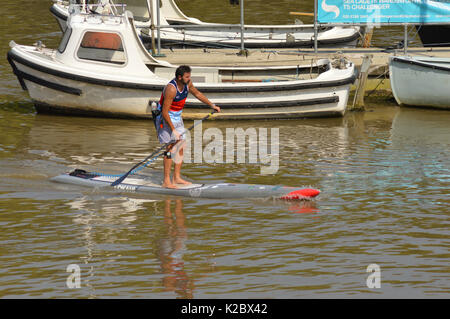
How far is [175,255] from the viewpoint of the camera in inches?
326

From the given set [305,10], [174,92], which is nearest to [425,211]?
[174,92]

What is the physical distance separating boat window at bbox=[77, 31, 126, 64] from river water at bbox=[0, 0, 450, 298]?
1816 millimetres

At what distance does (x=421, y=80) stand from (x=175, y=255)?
11175mm

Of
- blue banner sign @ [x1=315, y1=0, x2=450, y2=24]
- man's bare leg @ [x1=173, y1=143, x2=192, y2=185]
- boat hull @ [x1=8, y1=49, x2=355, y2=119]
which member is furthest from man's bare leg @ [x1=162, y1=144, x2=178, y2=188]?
blue banner sign @ [x1=315, y1=0, x2=450, y2=24]

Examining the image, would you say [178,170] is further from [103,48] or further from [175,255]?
[103,48]

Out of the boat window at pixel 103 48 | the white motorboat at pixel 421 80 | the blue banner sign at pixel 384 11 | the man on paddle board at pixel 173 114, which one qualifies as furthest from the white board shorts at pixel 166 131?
the blue banner sign at pixel 384 11

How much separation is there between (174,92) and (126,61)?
6.03m

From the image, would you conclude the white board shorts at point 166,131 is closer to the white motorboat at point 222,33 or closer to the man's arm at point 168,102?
the man's arm at point 168,102

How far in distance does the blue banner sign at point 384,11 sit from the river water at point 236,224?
15.0ft

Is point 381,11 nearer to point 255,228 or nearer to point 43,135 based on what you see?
point 43,135

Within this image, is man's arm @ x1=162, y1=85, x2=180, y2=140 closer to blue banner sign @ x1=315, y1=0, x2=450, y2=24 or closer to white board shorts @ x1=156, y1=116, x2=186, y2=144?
white board shorts @ x1=156, y1=116, x2=186, y2=144

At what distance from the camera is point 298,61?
1908cm

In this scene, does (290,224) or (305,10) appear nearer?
(290,224)

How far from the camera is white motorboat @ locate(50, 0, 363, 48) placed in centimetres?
2214
